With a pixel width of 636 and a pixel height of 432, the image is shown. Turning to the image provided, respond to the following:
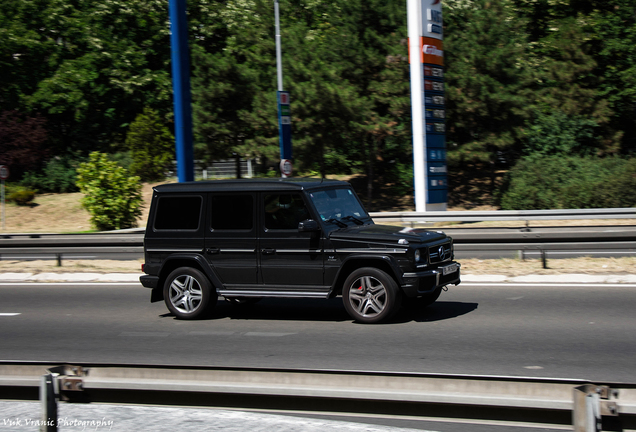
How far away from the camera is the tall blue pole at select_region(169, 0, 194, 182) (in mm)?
16906

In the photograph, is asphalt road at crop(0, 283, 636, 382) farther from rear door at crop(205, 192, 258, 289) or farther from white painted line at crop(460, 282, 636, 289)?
rear door at crop(205, 192, 258, 289)

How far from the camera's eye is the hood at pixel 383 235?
862 centimetres

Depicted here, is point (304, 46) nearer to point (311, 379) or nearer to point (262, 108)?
point (262, 108)

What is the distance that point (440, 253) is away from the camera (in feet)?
29.7

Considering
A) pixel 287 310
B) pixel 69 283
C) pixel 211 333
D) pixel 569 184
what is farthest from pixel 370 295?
pixel 569 184

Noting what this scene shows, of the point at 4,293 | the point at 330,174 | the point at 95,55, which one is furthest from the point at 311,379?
the point at 95,55

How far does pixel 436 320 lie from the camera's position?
29.7ft

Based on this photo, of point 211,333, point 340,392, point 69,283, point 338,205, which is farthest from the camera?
point 69,283

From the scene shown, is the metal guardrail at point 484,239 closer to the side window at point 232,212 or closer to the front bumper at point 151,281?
the side window at point 232,212

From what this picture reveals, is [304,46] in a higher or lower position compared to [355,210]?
higher

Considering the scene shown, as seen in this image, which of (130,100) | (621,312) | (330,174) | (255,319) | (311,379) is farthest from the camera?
(130,100)

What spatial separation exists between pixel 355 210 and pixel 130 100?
3472 centimetres

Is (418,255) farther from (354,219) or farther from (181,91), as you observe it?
(181,91)

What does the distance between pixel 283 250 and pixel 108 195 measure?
21453mm
